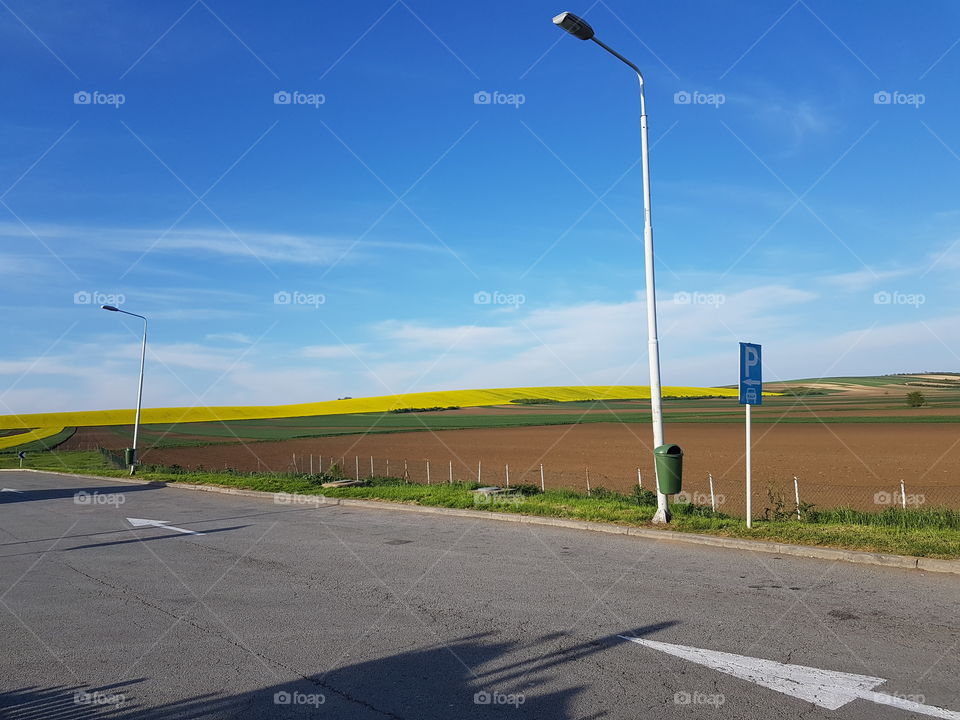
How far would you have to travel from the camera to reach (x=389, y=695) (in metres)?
4.96

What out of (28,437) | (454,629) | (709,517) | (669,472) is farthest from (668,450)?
(28,437)

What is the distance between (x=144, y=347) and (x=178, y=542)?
2292 centimetres

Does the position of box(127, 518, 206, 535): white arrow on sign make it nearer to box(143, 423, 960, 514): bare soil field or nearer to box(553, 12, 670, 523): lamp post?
box(553, 12, 670, 523): lamp post

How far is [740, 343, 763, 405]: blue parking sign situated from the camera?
1113cm

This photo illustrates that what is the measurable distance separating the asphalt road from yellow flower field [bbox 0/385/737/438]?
232 feet

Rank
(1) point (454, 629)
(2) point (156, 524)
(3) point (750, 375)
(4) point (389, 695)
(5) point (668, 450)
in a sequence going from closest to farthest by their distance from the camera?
(4) point (389, 695) → (1) point (454, 629) → (3) point (750, 375) → (5) point (668, 450) → (2) point (156, 524)

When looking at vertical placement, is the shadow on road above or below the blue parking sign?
below

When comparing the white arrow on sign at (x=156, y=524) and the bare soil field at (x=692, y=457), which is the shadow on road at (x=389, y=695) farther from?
the bare soil field at (x=692, y=457)

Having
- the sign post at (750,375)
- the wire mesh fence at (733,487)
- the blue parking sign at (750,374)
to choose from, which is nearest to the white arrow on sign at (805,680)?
the sign post at (750,375)

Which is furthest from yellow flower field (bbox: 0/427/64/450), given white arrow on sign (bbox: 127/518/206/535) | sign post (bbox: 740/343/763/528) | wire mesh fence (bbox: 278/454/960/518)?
sign post (bbox: 740/343/763/528)

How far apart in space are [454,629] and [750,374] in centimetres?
685

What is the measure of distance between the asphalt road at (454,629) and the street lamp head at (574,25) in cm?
774

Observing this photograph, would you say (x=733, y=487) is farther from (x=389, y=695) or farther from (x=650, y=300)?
(x=389, y=695)

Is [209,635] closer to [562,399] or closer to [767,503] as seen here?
[767,503]
